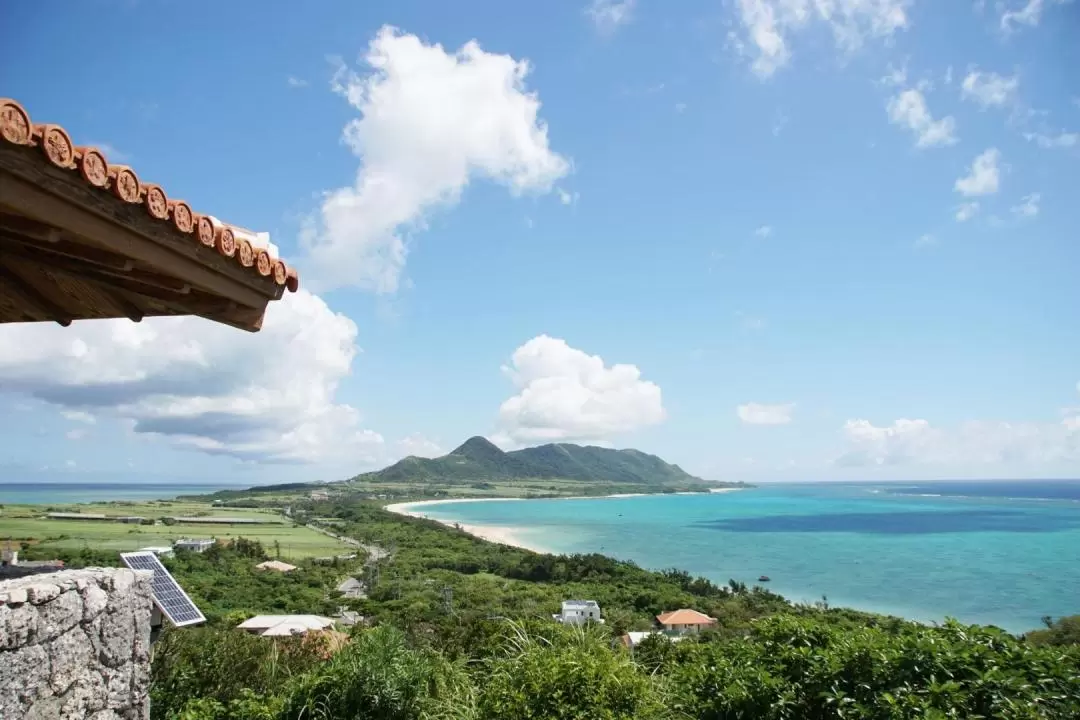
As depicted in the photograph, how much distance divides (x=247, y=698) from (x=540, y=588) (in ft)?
112

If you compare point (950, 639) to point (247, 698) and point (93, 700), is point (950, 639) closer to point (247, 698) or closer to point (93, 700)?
point (93, 700)

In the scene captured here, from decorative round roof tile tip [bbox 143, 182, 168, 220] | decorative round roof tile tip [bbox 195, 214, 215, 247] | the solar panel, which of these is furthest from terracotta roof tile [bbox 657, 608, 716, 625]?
decorative round roof tile tip [bbox 143, 182, 168, 220]

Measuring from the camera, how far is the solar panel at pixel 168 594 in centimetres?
536

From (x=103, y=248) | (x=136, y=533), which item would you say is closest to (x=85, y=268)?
(x=103, y=248)

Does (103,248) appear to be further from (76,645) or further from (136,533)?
(136,533)

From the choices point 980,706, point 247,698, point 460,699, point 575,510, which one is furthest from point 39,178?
point 575,510

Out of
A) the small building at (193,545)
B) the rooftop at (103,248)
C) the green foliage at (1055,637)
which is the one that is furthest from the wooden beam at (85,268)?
the small building at (193,545)

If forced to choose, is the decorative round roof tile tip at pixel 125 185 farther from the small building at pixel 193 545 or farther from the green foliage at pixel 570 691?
the small building at pixel 193 545

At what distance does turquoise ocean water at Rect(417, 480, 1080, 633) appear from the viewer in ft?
128

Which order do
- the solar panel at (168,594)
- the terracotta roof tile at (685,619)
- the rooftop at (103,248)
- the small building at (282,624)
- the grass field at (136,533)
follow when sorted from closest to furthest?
the rooftop at (103,248) < the solar panel at (168,594) < the small building at (282,624) < the terracotta roof tile at (685,619) < the grass field at (136,533)

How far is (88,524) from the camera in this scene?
4731cm

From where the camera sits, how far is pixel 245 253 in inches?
91.7

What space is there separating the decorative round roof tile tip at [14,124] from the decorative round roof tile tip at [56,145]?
0.10 feet

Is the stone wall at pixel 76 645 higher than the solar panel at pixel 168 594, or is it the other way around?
the stone wall at pixel 76 645
